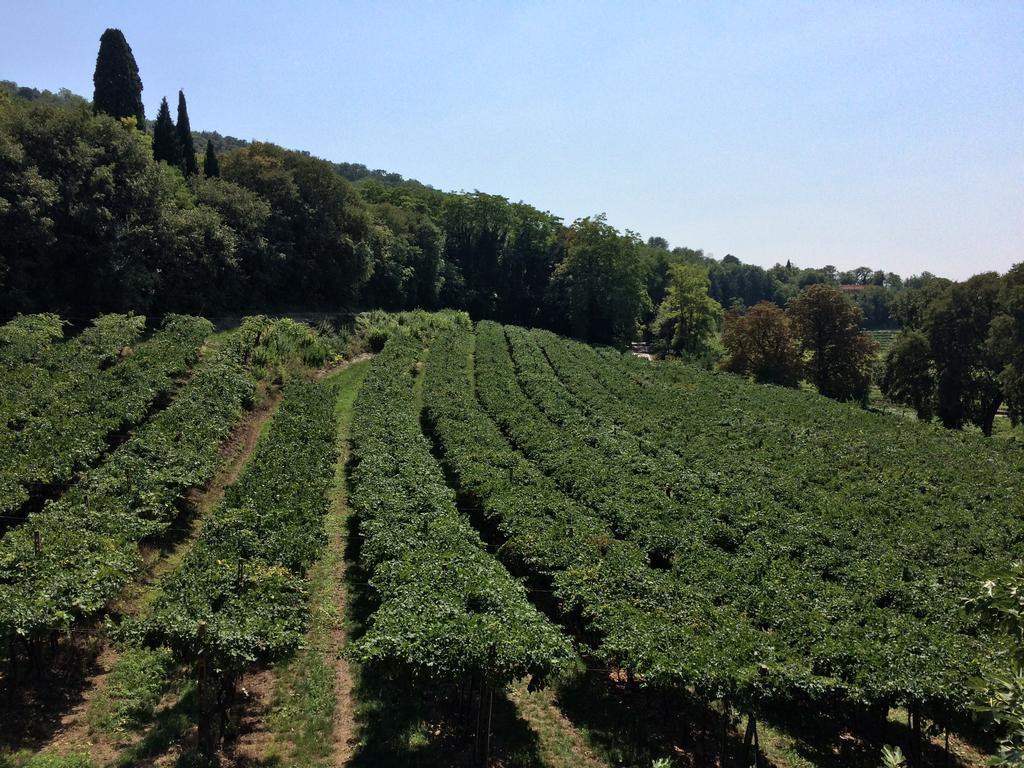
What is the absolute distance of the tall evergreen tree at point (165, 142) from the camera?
5816 cm

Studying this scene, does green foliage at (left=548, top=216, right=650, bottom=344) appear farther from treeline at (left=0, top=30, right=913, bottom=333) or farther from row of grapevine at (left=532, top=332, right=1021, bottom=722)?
row of grapevine at (left=532, top=332, right=1021, bottom=722)

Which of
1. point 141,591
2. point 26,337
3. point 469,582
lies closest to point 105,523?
point 141,591

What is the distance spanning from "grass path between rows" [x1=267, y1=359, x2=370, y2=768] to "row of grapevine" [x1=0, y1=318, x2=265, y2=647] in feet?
14.9

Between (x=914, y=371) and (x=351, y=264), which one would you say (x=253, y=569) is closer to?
(x=351, y=264)

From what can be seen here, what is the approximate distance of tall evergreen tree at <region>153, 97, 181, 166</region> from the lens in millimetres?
58156

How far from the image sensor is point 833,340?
62438 mm

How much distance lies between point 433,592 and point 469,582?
0.92 metres

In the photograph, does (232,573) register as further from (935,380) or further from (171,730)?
Result: (935,380)

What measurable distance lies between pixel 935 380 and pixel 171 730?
6063 centimetres

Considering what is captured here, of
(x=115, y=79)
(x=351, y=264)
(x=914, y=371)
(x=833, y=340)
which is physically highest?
(x=115, y=79)

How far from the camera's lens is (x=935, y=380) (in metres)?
54.6

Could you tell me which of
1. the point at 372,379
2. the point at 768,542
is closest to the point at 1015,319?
the point at 768,542

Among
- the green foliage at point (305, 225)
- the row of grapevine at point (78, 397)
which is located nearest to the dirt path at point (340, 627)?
the row of grapevine at point (78, 397)

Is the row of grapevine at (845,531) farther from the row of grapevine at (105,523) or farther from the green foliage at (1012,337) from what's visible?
the row of grapevine at (105,523)
